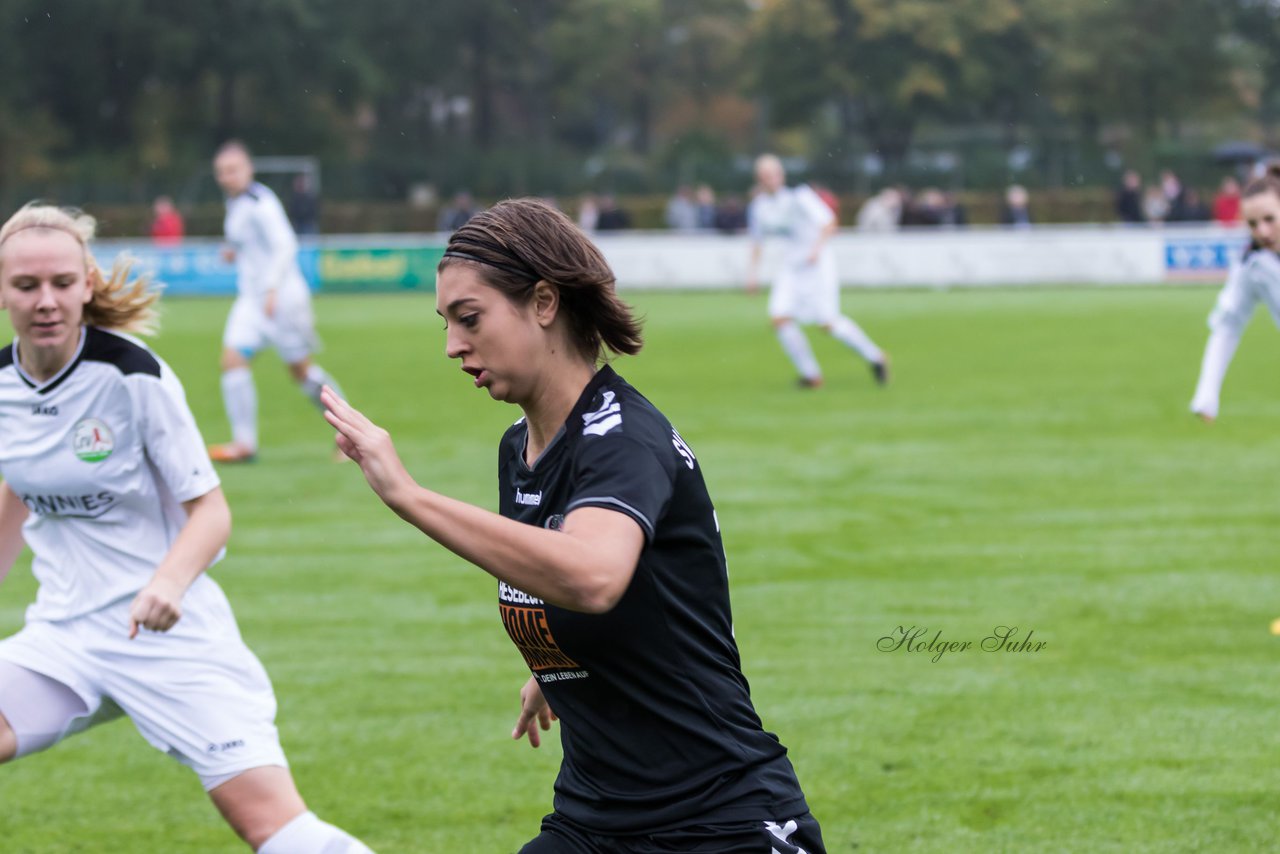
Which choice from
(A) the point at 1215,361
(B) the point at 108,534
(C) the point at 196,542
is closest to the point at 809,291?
(A) the point at 1215,361

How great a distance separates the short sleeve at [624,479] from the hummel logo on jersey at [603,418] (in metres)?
0.02

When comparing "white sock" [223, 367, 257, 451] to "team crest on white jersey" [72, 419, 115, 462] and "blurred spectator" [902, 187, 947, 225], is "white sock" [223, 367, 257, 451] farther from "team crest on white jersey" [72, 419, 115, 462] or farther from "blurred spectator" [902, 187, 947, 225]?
"blurred spectator" [902, 187, 947, 225]

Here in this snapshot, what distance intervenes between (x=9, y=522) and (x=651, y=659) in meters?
2.43

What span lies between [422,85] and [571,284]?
2590 inches

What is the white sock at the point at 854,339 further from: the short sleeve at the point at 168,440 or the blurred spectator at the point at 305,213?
the blurred spectator at the point at 305,213

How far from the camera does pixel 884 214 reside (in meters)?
39.1

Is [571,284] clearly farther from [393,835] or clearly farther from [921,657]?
[921,657]

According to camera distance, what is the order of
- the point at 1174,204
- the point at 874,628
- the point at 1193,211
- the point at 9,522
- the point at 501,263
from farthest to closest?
the point at 1193,211 < the point at 1174,204 < the point at 874,628 < the point at 9,522 < the point at 501,263

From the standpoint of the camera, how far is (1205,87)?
61.6m

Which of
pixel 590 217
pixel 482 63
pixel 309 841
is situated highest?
pixel 482 63

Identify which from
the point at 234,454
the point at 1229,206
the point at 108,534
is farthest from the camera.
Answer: the point at 1229,206

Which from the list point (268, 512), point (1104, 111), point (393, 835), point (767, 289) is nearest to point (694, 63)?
point (1104, 111)

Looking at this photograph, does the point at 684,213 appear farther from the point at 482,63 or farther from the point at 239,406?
the point at 239,406

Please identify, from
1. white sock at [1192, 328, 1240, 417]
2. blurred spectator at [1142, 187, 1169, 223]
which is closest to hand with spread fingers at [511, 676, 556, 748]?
white sock at [1192, 328, 1240, 417]
